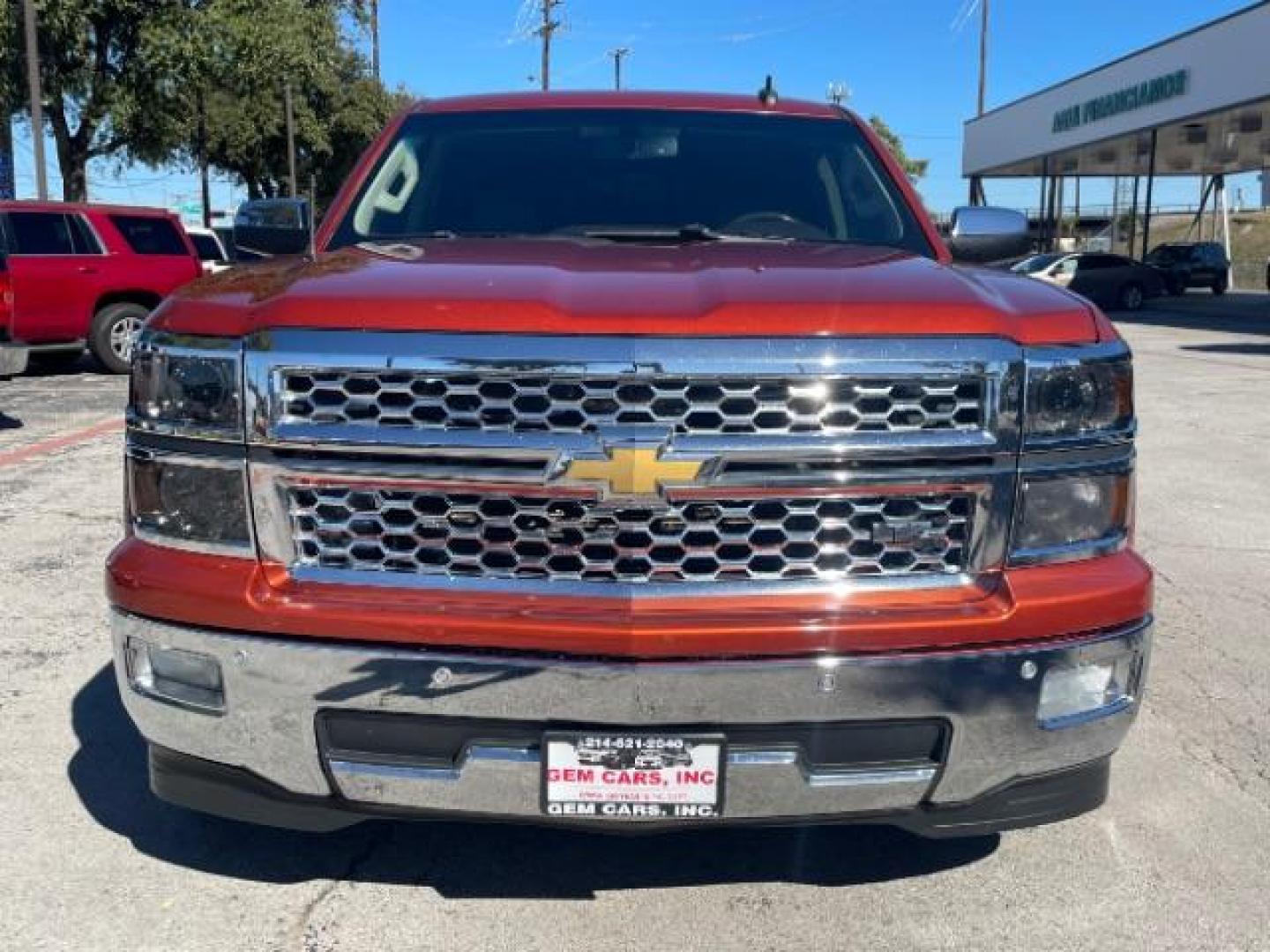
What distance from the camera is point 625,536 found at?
7.68ft

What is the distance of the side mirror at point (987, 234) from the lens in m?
4.01

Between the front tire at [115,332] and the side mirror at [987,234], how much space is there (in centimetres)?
1136

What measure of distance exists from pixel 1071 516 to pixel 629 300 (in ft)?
3.29

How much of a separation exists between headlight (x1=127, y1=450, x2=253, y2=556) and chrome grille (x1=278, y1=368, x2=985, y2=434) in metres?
0.20

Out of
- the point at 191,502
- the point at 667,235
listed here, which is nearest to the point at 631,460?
the point at 191,502

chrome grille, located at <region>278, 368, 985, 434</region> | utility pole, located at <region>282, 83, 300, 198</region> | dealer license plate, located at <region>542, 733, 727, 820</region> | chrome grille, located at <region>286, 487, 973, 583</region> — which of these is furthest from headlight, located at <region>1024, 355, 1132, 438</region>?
utility pole, located at <region>282, 83, 300, 198</region>

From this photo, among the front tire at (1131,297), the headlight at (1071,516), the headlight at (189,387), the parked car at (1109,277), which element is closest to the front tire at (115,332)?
the headlight at (189,387)

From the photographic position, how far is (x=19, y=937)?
8.54ft

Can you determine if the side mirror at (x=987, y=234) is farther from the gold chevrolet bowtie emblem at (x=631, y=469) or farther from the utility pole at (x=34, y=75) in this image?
the utility pole at (x=34, y=75)

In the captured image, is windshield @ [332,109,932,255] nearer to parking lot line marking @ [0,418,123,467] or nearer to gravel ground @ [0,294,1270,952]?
gravel ground @ [0,294,1270,952]

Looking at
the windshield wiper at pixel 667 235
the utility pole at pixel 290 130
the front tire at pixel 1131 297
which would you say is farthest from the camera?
the utility pole at pixel 290 130

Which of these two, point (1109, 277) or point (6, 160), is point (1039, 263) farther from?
point (6, 160)

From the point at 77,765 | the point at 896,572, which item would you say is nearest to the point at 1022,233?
the point at 896,572

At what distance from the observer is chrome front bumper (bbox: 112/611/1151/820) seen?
2289 mm
